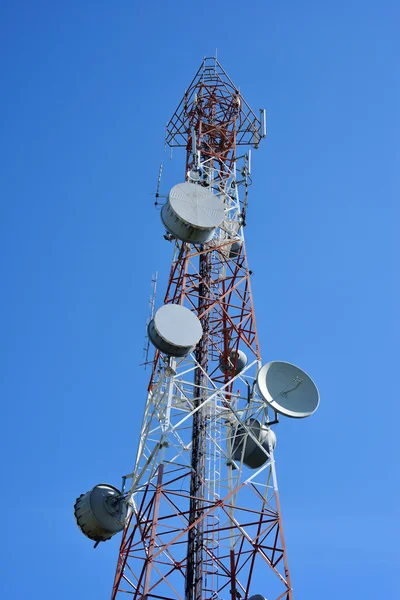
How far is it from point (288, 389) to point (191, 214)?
654 centimetres

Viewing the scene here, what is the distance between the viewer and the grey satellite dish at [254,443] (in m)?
20.7

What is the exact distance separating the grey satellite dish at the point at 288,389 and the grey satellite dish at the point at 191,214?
4.98 meters

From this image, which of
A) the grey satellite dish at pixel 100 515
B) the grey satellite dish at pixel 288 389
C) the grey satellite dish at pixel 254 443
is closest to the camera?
the grey satellite dish at pixel 100 515

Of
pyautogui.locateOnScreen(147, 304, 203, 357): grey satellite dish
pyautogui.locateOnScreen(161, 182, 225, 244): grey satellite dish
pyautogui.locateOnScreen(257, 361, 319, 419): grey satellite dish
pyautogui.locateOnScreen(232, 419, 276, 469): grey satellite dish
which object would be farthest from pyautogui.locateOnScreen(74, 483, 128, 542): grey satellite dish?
pyautogui.locateOnScreen(161, 182, 225, 244): grey satellite dish

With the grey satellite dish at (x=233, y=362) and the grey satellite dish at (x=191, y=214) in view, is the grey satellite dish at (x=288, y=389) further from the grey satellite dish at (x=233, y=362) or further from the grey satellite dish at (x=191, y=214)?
the grey satellite dish at (x=191, y=214)

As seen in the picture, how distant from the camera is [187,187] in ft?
76.5

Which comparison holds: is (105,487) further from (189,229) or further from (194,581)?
(189,229)

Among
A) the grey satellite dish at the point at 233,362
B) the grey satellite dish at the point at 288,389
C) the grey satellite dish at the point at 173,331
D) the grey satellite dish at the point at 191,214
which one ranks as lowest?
the grey satellite dish at the point at 288,389

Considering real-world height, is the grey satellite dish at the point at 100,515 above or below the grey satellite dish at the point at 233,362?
below

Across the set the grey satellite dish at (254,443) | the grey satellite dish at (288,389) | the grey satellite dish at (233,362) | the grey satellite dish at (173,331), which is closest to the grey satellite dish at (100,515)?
the grey satellite dish at (254,443)

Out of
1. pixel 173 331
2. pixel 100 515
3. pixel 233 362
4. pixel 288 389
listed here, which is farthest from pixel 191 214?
pixel 100 515

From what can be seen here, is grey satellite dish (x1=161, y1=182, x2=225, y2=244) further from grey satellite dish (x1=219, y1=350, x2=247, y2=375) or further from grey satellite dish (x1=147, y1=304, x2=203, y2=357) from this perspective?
grey satellite dish (x1=219, y1=350, x2=247, y2=375)

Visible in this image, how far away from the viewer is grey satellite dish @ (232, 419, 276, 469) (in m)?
20.7

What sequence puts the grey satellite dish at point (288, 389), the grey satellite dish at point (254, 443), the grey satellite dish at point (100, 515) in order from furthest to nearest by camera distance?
the grey satellite dish at point (254, 443)
the grey satellite dish at point (288, 389)
the grey satellite dish at point (100, 515)
